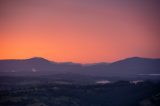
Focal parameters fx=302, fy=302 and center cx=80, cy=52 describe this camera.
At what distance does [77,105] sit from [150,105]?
2229cm

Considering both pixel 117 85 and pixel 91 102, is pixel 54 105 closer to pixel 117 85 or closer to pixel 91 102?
pixel 91 102

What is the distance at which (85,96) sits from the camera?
343 ft

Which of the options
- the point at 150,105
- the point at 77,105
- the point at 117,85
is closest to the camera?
the point at 150,105

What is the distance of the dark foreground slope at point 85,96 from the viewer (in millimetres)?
92250

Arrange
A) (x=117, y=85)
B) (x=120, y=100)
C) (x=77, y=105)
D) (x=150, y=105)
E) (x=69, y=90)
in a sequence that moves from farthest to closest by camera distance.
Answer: (x=117, y=85), (x=69, y=90), (x=120, y=100), (x=77, y=105), (x=150, y=105)

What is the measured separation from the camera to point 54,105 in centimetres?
9188

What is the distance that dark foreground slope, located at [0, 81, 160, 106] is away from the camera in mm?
92250

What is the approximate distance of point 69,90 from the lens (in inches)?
4296

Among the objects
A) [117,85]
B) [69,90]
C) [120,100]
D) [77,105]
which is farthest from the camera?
[117,85]

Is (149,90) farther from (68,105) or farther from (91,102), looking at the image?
(68,105)

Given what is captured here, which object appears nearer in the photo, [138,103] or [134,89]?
[138,103]

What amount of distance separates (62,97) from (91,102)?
975 centimetres

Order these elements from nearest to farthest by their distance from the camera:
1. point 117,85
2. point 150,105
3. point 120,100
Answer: point 150,105 < point 120,100 < point 117,85

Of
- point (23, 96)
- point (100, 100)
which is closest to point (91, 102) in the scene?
point (100, 100)
